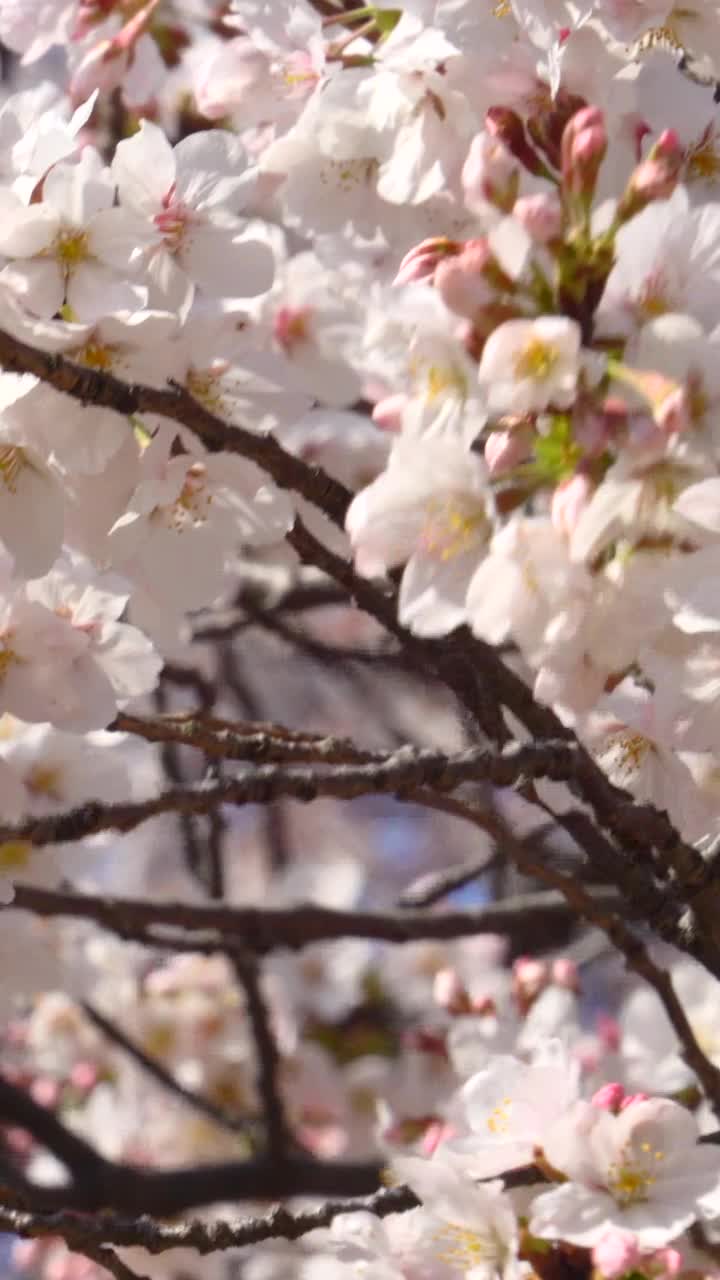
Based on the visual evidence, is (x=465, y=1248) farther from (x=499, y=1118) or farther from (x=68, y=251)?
(x=68, y=251)

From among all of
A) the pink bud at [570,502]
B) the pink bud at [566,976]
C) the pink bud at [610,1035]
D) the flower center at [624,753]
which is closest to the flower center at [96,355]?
the pink bud at [570,502]

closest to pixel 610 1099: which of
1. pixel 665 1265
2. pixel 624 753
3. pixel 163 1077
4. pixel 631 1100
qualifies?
pixel 631 1100

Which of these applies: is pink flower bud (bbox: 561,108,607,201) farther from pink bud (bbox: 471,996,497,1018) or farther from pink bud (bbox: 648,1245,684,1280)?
pink bud (bbox: 471,996,497,1018)

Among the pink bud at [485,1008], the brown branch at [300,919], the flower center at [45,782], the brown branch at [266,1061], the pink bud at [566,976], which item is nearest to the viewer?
the flower center at [45,782]

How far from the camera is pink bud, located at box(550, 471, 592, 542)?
111 centimetres

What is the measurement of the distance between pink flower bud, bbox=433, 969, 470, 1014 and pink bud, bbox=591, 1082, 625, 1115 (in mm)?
953

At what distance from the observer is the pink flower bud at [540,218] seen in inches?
45.1

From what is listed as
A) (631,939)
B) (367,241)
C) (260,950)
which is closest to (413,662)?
(631,939)

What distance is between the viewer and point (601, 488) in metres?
1.10

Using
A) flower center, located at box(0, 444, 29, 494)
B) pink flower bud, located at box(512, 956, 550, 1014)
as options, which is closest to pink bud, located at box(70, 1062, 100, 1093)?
pink flower bud, located at box(512, 956, 550, 1014)

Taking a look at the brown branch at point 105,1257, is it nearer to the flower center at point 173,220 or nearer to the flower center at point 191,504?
the flower center at point 191,504

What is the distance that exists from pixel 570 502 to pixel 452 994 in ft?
4.76

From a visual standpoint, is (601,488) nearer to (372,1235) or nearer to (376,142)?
(376,142)

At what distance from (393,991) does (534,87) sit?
2.34 m
